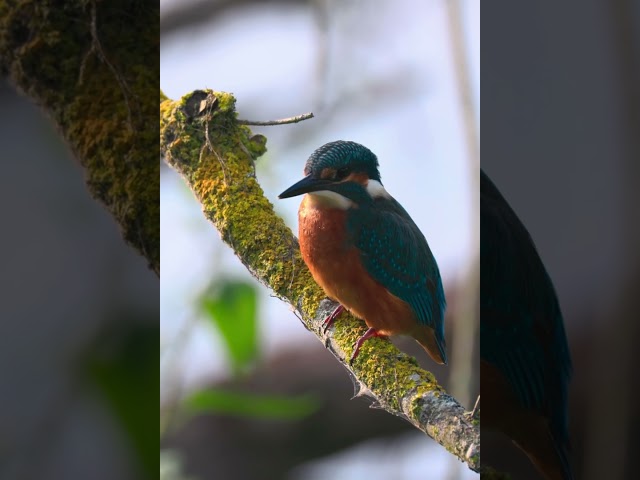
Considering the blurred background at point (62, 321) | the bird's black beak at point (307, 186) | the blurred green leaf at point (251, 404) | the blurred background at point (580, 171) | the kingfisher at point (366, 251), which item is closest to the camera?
the blurred background at point (580, 171)

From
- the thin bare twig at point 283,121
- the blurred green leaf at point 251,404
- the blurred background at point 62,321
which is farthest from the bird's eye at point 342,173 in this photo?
the blurred background at point 62,321

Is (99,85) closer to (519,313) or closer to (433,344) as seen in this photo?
(433,344)

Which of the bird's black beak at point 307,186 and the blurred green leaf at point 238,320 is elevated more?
the bird's black beak at point 307,186

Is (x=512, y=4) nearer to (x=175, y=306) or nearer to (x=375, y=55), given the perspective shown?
(x=375, y=55)

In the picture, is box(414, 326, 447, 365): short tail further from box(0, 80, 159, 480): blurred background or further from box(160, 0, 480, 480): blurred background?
box(0, 80, 159, 480): blurred background

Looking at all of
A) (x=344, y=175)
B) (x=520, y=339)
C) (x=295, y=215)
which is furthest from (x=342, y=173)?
(x=520, y=339)

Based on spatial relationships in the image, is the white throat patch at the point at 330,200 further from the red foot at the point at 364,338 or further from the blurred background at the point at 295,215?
the red foot at the point at 364,338
